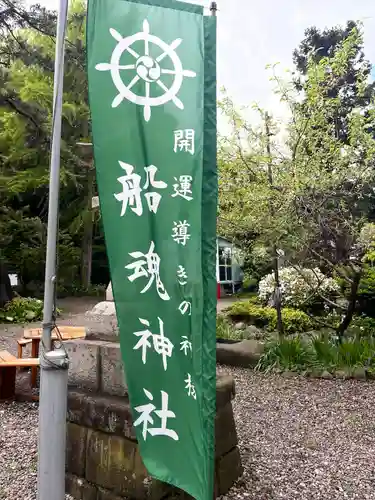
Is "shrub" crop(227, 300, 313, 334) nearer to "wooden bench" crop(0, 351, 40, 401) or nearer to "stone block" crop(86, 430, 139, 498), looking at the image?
"wooden bench" crop(0, 351, 40, 401)

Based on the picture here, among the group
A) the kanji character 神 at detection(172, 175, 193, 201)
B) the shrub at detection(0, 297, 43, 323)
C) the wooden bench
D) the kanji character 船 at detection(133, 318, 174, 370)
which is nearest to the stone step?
the kanji character 船 at detection(133, 318, 174, 370)

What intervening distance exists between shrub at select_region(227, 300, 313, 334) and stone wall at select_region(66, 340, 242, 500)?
20.9ft

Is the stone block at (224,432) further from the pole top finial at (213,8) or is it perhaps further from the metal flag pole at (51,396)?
the pole top finial at (213,8)

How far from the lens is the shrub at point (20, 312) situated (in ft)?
38.6

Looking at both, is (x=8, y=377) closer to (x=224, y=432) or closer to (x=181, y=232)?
(x=224, y=432)

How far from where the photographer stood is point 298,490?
10.3 feet

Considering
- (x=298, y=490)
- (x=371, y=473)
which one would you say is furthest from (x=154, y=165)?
(x=371, y=473)

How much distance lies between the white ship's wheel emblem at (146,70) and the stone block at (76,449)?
2.19 meters

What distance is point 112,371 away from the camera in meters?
3.03

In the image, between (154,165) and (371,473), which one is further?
(371,473)

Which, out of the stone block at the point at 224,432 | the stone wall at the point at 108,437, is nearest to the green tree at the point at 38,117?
the stone wall at the point at 108,437

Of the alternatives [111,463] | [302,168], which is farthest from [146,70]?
[302,168]

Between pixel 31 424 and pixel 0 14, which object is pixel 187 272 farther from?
pixel 0 14

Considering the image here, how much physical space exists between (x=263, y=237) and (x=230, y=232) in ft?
1.98
